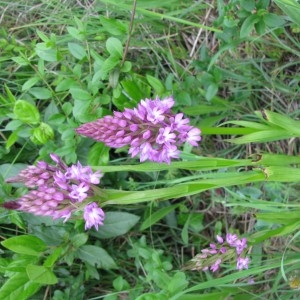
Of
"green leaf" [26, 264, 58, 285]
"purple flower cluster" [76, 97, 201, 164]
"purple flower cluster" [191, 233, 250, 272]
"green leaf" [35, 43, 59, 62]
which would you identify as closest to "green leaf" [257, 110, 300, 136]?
"purple flower cluster" [76, 97, 201, 164]

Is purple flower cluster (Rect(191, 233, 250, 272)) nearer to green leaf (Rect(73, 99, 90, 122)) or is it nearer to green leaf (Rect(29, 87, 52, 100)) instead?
green leaf (Rect(73, 99, 90, 122))

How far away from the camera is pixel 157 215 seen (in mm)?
2068

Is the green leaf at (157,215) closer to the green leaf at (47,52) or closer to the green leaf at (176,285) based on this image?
the green leaf at (176,285)

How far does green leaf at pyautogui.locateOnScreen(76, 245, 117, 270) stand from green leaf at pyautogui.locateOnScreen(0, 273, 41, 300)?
0.28 metres

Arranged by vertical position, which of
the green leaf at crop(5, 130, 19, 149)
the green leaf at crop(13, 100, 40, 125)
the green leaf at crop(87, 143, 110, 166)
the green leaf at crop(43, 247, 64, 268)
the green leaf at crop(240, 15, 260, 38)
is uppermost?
the green leaf at crop(240, 15, 260, 38)

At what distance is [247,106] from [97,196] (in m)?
1.03

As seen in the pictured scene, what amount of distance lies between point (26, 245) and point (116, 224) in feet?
1.29

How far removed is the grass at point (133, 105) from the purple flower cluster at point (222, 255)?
47 millimetres

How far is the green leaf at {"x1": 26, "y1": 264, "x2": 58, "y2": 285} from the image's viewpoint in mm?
1628

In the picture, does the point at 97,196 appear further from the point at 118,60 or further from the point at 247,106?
the point at 247,106

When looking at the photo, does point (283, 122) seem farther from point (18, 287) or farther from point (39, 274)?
point (18, 287)

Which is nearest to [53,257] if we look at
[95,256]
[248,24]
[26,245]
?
[26,245]

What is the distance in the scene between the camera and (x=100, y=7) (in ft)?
6.98

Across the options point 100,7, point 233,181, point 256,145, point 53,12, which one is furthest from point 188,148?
point 53,12
